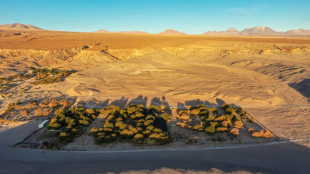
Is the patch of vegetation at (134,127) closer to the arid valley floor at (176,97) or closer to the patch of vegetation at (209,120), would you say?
the arid valley floor at (176,97)

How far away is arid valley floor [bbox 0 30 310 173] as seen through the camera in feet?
45.8

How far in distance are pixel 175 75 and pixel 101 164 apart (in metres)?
27.7

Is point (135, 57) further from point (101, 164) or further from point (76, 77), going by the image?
point (101, 164)

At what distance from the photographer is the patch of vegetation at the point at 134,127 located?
16962 mm

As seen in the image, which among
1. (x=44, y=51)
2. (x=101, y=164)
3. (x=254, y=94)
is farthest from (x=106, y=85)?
(x=44, y=51)

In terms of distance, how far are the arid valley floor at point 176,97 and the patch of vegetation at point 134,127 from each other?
0.97 m

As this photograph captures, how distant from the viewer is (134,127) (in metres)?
19.2

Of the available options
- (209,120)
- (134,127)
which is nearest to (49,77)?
(134,127)

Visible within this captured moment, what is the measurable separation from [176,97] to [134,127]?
10.3m

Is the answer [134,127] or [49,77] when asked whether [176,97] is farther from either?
[49,77]

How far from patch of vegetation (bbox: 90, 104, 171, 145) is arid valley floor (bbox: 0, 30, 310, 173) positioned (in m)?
0.97

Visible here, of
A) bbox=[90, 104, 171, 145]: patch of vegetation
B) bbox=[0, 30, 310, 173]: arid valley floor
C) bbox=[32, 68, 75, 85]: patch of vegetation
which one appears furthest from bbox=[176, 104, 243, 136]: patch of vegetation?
bbox=[32, 68, 75, 85]: patch of vegetation

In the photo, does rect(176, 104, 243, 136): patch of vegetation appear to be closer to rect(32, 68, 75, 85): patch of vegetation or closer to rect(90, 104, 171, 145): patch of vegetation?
rect(90, 104, 171, 145): patch of vegetation

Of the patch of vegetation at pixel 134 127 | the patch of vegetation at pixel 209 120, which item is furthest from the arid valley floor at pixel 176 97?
the patch of vegetation at pixel 209 120
